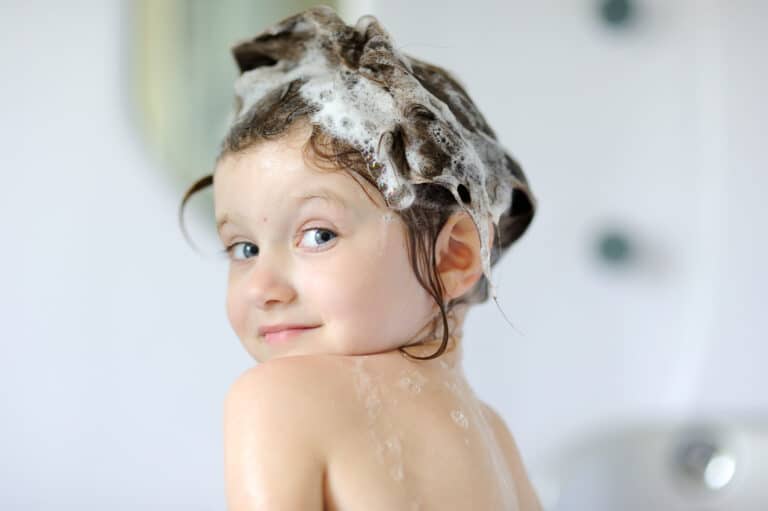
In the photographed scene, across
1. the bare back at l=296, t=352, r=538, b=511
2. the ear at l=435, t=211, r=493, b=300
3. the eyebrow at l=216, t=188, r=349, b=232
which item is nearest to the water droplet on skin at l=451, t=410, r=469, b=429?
the bare back at l=296, t=352, r=538, b=511

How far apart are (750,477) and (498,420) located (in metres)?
0.89

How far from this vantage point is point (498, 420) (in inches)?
46.1

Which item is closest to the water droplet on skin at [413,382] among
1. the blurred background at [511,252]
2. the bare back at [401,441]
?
the bare back at [401,441]

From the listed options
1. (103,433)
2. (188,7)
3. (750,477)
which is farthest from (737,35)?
(103,433)

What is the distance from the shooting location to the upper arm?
808 mm

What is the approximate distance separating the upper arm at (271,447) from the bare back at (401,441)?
20 mm

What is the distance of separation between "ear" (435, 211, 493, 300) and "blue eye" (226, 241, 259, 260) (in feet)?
0.63

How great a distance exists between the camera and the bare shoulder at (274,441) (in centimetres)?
81

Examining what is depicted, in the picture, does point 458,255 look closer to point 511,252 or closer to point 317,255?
point 317,255

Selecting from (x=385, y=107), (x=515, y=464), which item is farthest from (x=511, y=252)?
(x=385, y=107)

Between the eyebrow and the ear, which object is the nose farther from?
the ear

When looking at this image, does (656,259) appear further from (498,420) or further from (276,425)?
(276,425)

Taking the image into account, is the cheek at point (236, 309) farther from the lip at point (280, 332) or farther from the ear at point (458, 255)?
the ear at point (458, 255)

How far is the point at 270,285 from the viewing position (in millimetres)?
946
